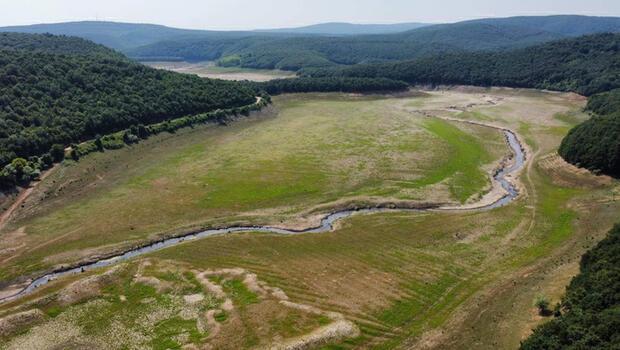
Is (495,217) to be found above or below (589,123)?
below

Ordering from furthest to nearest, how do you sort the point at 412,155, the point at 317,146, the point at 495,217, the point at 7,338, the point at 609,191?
the point at 317,146 → the point at 412,155 → the point at 609,191 → the point at 495,217 → the point at 7,338

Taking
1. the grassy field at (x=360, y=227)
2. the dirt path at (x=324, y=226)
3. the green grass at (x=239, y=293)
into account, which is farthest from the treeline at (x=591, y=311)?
the dirt path at (x=324, y=226)

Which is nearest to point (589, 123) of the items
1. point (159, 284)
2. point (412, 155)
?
point (412, 155)

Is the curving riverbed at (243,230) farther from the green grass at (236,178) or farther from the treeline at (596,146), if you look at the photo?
the treeline at (596,146)

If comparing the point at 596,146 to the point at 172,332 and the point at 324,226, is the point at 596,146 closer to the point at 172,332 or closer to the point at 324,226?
the point at 324,226

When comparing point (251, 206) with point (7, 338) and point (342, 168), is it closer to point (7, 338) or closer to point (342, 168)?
point (342, 168)

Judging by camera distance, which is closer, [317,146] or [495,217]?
[495,217]

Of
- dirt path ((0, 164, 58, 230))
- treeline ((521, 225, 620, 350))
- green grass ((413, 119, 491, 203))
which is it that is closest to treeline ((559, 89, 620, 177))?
green grass ((413, 119, 491, 203))
